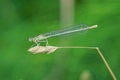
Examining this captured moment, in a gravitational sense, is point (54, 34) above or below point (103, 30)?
above

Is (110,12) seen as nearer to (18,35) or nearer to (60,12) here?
(60,12)

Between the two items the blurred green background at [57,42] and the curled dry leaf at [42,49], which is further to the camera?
the blurred green background at [57,42]

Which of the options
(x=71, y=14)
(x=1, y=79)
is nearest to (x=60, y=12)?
(x=71, y=14)

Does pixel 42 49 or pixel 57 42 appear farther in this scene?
pixel 57 42

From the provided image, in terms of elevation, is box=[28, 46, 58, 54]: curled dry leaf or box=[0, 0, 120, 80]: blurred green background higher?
box=[28, 46, 58, 54]: curled dry leaf

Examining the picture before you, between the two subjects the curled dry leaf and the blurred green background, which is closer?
the curled dry leaf

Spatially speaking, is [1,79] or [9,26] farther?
[9,26]

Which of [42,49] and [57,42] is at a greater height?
[42,49]

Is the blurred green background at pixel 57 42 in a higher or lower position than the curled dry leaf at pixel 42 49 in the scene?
lower
